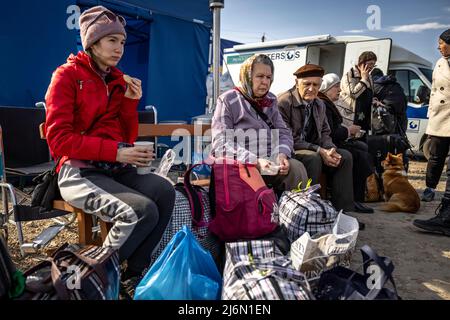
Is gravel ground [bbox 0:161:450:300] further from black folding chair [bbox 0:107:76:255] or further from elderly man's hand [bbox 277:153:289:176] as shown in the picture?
elderly man's hand [bbox 277:153:289:176]

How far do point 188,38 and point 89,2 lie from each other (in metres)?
1.95

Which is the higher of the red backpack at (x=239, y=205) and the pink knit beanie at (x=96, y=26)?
the pink knit beanie at (x=96, y=26)

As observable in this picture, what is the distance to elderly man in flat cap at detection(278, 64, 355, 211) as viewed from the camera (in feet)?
9.69

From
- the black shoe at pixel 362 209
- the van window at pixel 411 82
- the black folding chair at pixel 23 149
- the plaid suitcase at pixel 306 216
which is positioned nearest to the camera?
the plaid suitcase at pixel 306 216

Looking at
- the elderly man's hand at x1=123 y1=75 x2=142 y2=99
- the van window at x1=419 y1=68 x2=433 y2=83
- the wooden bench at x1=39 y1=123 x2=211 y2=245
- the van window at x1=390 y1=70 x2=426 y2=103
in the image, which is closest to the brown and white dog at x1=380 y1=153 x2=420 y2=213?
the wooden bench at x1=39 y1=123 x2=211 y2=245

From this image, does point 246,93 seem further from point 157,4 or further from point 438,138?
point 157,4

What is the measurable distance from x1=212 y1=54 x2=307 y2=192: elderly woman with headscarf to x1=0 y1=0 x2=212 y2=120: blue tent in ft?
10.6

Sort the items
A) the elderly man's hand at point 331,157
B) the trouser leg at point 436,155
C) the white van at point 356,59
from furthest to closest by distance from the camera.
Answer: the white van at point 356,59 < the trouser leg at point 436,155 < the elderly man's hand at point 331,157

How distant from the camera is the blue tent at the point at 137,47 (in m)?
4.16

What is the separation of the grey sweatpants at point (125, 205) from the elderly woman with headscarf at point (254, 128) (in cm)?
77

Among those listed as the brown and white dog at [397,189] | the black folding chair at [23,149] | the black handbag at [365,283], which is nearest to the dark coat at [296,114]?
the brown and white dog at [397,189]

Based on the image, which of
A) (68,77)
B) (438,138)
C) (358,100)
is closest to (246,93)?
(68,77)

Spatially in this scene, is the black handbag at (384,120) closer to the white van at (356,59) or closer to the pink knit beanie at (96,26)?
the white van at (356,59)

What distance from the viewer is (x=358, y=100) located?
4180mm
